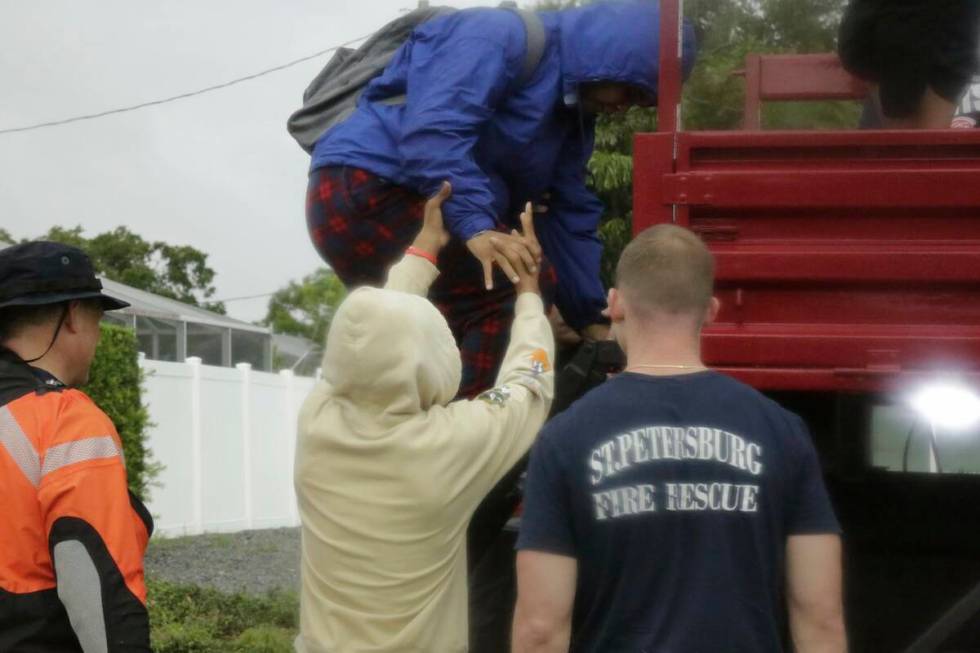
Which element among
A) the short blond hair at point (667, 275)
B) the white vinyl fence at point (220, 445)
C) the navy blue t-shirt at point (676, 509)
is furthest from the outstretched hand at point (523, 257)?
the white vinyl fence at point (220, 445)

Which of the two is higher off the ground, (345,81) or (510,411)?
(345,81)

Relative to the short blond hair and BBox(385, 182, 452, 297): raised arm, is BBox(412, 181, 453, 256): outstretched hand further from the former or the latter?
the short blond hair

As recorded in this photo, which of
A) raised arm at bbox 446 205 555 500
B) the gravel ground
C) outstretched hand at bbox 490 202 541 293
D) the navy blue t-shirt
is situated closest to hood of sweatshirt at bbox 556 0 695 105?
outstretched hand at bbox 490 202 541 293

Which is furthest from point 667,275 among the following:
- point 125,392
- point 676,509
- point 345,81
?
point 125,392

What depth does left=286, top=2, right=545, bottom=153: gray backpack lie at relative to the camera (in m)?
4.04

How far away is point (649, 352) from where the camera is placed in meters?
2.59

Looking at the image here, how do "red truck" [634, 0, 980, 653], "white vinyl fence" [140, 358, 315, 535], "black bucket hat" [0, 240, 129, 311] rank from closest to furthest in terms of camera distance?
"black bucket hat" [0, 240, 129, 311]
"red truck" [634, 0, 980, 653]
"white vinyl fence" [140, 358, 315, 535]

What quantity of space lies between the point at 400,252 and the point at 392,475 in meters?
1.05

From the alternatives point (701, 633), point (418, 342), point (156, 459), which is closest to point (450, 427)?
point (418, 342)

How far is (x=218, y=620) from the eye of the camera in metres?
8.02

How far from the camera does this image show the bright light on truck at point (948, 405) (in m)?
3.39

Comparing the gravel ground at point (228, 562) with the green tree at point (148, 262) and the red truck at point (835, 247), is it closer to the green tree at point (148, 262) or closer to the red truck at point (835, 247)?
the red truck at point (835, 247)

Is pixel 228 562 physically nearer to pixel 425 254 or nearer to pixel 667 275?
pixel 425 254

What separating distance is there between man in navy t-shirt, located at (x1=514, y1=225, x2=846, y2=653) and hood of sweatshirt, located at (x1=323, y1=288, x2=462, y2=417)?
20.4 inches
